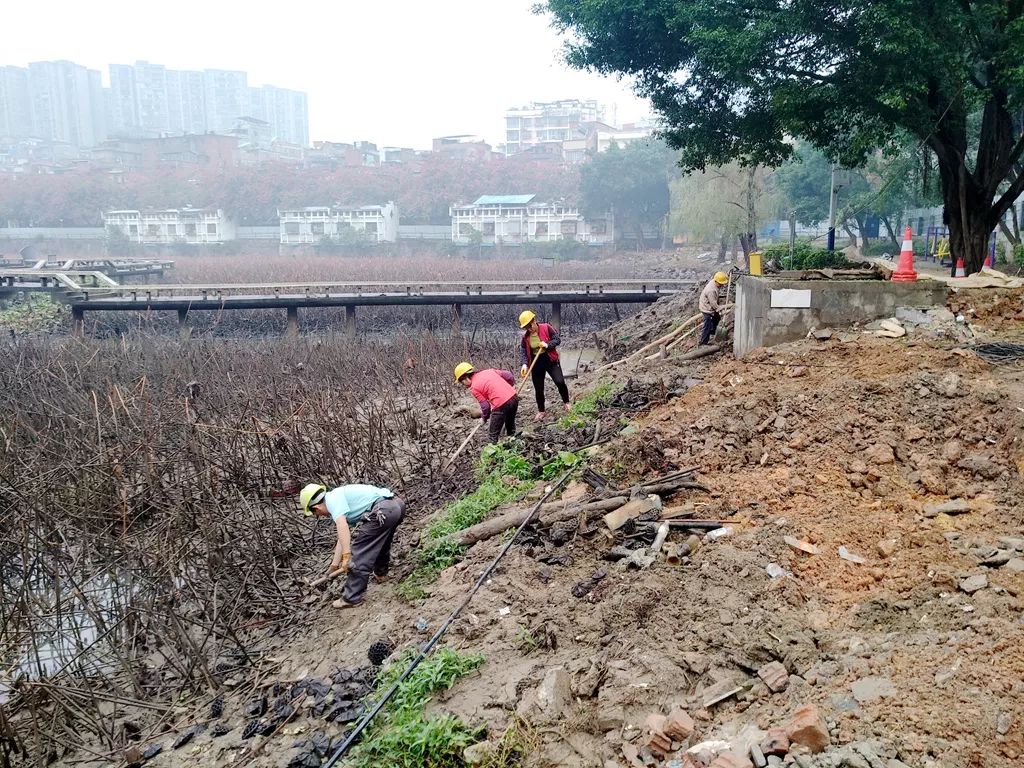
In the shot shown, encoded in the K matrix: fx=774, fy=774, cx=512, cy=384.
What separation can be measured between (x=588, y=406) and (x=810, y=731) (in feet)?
22.2

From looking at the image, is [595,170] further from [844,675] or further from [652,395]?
[844,675]

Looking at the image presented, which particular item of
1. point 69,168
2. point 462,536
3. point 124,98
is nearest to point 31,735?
point 462,536

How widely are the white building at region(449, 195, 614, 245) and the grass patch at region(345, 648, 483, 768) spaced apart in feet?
186

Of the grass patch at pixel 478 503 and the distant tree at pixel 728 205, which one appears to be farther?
the distant tree at pixel 728 205

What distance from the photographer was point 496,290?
23562 mm

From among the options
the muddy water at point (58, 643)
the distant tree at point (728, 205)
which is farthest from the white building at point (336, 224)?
the muddy water at point (58, 643)

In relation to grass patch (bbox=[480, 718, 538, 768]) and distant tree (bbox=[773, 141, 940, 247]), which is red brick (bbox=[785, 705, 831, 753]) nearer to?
grass patch (bbox=[480, 718, 538, 768])

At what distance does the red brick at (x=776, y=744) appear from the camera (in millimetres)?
3043

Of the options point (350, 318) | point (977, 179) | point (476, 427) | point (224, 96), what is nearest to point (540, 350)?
point (476, 427)

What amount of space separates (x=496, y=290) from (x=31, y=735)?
19425 mm

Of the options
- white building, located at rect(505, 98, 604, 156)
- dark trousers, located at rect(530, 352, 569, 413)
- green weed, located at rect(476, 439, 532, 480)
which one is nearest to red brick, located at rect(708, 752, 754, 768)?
green weed, located at rect(476, 439, 532, 480)

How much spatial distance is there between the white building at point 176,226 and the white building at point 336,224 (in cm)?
578

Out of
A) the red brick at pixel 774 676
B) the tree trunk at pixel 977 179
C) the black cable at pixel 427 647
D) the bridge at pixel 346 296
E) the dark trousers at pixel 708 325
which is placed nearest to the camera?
the red brick at pixel 774 676

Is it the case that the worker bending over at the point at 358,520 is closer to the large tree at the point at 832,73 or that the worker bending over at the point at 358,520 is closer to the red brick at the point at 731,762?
the red brick at the point at 731,762
